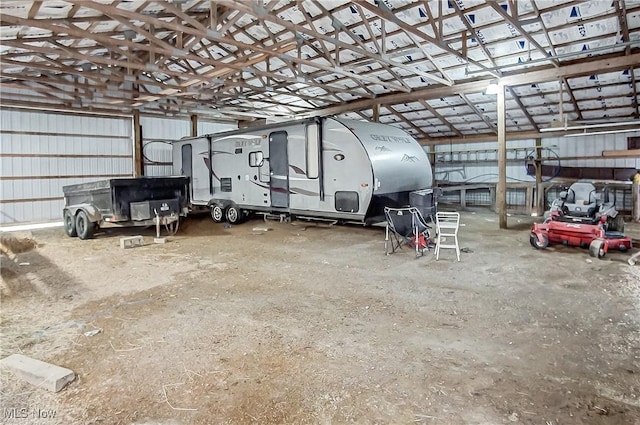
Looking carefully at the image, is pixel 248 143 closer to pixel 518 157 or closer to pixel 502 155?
pixel 502 155

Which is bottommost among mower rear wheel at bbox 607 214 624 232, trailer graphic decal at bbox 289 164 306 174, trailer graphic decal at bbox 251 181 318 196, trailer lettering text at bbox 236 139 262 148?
mower rear wheel at bbox 607 214 624 232

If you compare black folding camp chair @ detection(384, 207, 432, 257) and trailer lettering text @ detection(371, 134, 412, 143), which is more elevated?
trailer lettering text @ detection(371, 134, 412, 143)

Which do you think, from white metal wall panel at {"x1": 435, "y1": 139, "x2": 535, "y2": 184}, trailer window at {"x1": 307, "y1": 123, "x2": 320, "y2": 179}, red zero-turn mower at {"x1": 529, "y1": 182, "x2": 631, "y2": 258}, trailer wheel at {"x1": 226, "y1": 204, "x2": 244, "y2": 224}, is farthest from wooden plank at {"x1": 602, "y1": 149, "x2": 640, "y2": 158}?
trailer wheel at {"x1": 226, "y1": 204, "x2": 244, "y2": 224}

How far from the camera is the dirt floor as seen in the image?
7.71 feet

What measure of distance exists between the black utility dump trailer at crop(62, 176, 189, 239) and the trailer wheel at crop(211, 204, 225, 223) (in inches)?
70.8

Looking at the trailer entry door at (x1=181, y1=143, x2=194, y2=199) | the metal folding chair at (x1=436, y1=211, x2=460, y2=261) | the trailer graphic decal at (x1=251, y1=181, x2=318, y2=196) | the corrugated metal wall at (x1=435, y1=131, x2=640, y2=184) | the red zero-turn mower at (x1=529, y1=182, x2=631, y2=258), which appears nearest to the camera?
the metal folding chair at (x1=436, y1=211, x2=460, y2=261)

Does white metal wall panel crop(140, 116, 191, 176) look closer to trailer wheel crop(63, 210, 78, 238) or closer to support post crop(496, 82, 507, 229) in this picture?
trailer wheel crop(63, 210, 78, 238)

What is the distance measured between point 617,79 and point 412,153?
16.7 feet

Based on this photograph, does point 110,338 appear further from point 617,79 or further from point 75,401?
point 617,79

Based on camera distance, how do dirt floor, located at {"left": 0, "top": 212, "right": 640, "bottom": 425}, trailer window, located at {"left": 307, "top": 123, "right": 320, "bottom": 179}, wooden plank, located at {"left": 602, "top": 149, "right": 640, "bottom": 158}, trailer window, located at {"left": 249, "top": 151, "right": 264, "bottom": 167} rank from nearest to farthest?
dirt floor, located at {"left": 0, "top": 212, "right": 640, "bottom": 425}, trailer window, located at {"left": 307, "top": 123, "right": 320, "bottom": 179}, trailer window, located at {"left": 249, "top": 151, "right": 264, "bottom": 167}, wooden plank, located at {"left": 602, "top": 149, "right": 640, "bottom": 158}

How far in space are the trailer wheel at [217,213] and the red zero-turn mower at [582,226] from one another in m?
7.46

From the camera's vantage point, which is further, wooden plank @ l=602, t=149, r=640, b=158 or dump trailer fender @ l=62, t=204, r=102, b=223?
wooden plank @ l=602, t=149, r=640, b=158

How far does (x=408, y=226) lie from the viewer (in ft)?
22.8

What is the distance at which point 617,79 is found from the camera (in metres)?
9.15
